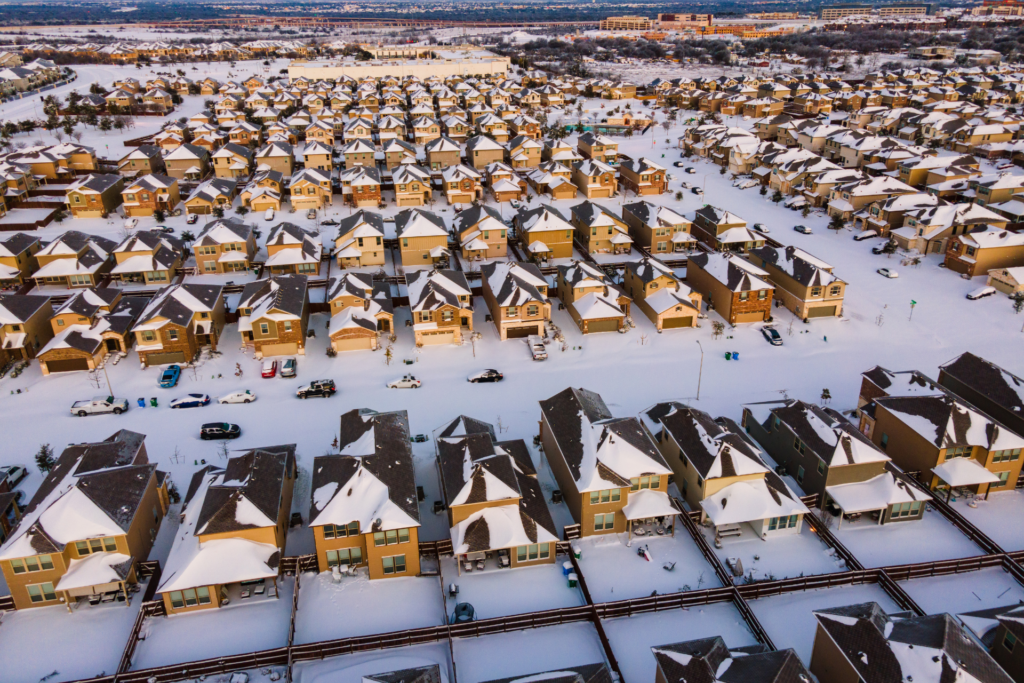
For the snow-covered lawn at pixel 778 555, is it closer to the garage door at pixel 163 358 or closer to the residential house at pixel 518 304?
the residential house at pixel 518 304

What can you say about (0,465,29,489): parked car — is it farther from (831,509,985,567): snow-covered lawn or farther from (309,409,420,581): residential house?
(831,509,985,567): snow-covered lawn

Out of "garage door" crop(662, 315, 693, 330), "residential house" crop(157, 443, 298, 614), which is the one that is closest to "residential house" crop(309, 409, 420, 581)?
"residential house" crop(157, 443, 298, 614)

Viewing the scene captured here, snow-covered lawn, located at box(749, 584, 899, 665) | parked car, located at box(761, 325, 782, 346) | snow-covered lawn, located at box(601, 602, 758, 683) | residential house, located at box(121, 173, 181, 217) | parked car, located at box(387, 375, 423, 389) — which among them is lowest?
snow-covered lawn, located at box(601, 602, 758, 683)

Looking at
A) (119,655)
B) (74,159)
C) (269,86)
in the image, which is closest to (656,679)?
(119,655)

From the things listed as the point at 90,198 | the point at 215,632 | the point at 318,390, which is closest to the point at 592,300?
the point at 318,390

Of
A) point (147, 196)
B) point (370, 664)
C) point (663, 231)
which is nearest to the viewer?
point (370, 664)

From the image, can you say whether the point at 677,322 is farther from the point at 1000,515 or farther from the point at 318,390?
the point at 318,390

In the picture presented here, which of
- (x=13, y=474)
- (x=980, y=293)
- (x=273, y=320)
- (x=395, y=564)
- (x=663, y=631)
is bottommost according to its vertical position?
(x=663, y=631)
